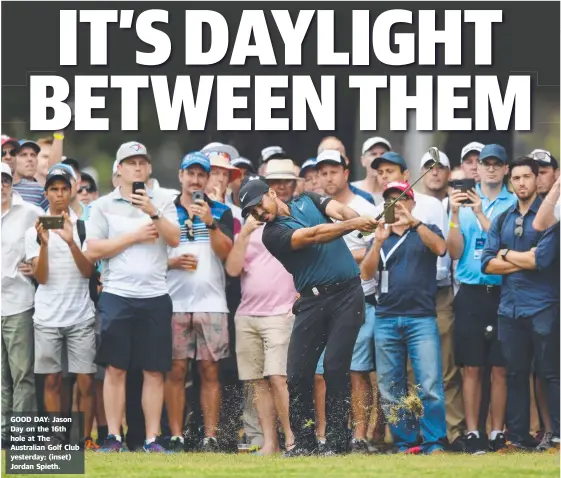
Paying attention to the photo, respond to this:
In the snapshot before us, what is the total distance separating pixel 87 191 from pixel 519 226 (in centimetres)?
460

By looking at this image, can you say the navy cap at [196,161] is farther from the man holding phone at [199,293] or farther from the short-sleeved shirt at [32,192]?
the short-sleeved shirt at [32,192]

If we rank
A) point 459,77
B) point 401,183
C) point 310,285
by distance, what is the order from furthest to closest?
point 459,77 → point 401,183 → point 310,285

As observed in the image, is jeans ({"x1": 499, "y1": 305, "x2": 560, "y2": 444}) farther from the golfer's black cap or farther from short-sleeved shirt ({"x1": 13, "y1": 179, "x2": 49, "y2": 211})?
short-sleeved shirt ({"x1": 13, "y1": 179, "x2": 49, "y2": 211})

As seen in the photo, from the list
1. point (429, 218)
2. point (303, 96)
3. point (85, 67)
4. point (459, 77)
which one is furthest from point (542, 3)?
point (85, 67)

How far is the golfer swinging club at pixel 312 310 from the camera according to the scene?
38.1 feet

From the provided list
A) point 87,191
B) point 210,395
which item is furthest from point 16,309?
point 210,395

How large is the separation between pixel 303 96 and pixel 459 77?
5.35 ft

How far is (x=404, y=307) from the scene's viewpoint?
12.6m

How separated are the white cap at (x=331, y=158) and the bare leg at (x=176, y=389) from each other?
2.22 m

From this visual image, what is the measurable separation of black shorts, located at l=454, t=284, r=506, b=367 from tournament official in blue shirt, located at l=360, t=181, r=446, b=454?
34 centimetres

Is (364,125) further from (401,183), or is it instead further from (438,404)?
(438,404)

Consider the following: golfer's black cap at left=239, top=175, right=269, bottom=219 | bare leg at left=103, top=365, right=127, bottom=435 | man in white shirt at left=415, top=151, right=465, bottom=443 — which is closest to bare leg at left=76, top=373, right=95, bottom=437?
bare leg at left=103, top=365, right=127, bottom=435

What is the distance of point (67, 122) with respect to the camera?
1496cm

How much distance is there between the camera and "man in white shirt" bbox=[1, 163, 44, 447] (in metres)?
13.1
